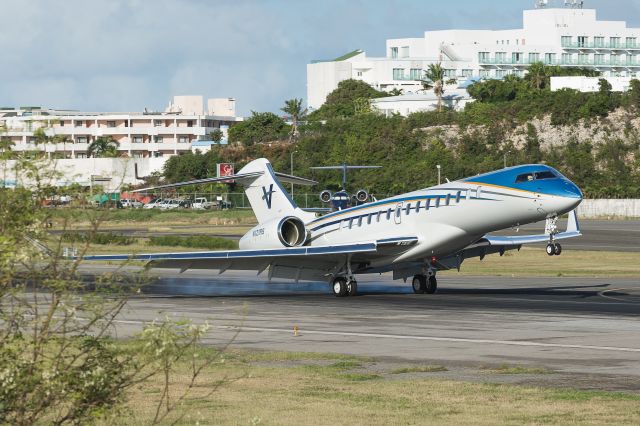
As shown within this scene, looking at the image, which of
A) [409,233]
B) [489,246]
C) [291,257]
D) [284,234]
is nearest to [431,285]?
[489,246]

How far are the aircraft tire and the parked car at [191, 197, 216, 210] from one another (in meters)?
99.4

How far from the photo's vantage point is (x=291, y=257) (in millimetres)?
38875

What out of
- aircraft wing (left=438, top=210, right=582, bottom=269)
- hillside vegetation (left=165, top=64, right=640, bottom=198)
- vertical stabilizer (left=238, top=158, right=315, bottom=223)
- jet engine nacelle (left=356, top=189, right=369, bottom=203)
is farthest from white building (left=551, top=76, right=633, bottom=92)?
aircraft wing (left=438, top=210, right=582, bottom=269)

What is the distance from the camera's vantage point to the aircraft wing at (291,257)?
125ft

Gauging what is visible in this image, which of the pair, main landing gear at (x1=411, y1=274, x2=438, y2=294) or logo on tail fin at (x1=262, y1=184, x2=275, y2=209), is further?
logo on tail fin at (x1=262, y1=184, x2=275, y2=209)

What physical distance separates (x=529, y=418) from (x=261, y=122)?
543 feet

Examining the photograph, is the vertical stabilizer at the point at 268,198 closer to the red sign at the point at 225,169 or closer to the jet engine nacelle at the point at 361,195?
the jet engine nacelle at the point at 361,195

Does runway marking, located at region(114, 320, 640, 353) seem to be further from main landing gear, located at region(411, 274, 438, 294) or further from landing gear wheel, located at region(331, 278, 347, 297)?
main landing gear, located at region(411, 274, 438, 294)

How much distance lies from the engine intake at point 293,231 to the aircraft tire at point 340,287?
2193 millimetres

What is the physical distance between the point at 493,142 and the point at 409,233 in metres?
111

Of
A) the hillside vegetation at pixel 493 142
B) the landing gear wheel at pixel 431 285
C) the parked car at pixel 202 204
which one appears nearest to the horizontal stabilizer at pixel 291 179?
the landing gear wheel at pixel 431 285

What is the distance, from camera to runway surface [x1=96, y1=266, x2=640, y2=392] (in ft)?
73.3

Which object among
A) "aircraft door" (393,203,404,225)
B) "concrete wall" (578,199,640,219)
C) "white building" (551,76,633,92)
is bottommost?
"concrete wall" (578,199,640,219)

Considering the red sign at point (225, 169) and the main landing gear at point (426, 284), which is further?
the red sign at point (225, 169)
